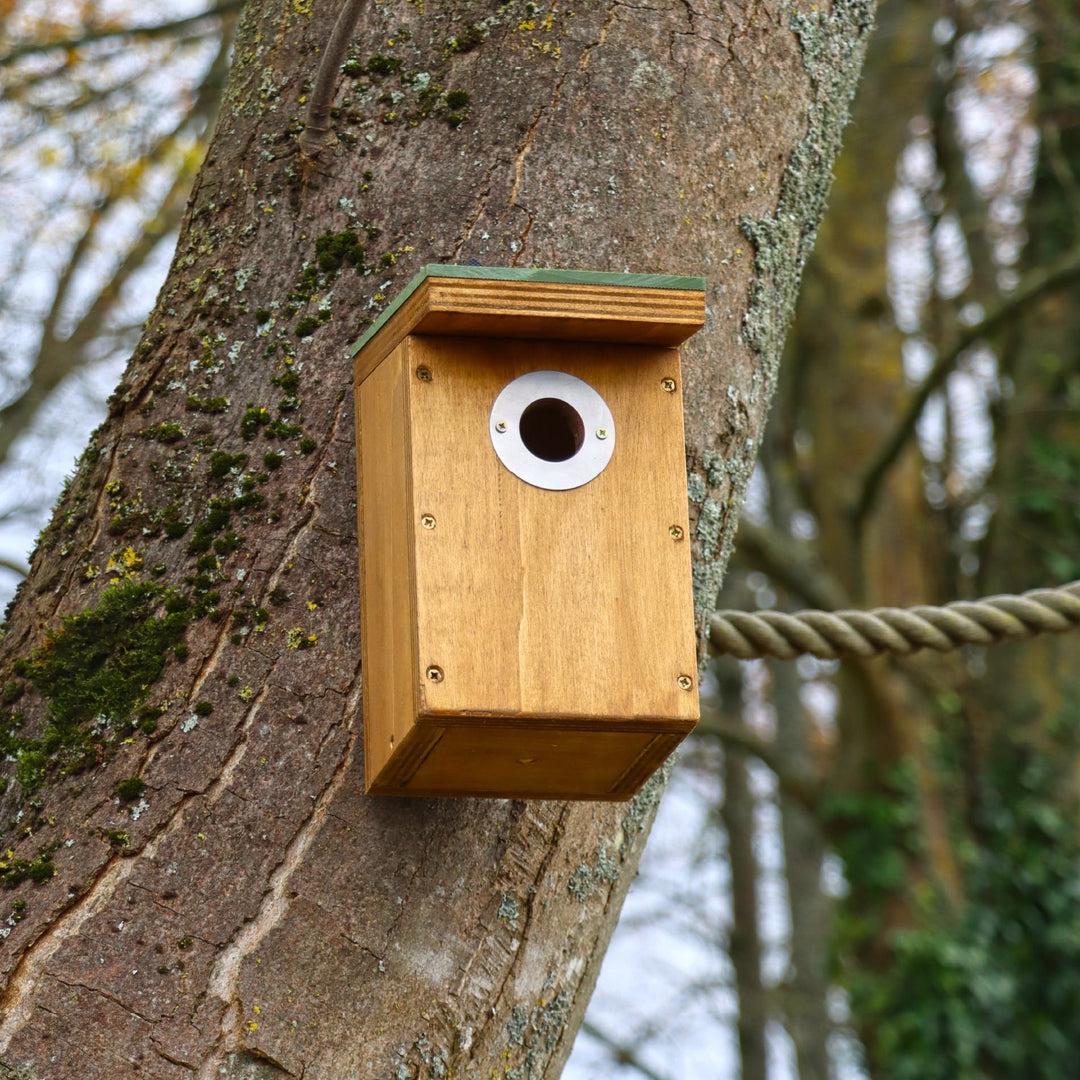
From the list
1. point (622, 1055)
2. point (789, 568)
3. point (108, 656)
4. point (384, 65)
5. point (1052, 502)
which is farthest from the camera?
point (622, 1055)

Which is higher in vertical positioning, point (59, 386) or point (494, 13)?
point (59, 386)

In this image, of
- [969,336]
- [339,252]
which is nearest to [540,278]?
[339,252]

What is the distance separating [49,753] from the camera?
1.59 metres

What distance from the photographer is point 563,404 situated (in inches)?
68.8

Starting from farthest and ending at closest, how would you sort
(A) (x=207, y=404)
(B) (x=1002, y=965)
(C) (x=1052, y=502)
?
(C) (x=1052, y=502)
(B) (x=1002, y=965)
(A) (x=207, y=404)

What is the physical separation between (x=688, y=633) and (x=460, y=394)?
15.1 inches

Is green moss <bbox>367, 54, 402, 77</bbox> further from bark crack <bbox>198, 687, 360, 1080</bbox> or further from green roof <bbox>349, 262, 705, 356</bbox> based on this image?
bark crack <bbox>198, 687, 360, 1080</bbox>

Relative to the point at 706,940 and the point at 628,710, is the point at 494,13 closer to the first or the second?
the point at 628,710

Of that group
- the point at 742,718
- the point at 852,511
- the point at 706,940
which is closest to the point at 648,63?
the point at 852,511

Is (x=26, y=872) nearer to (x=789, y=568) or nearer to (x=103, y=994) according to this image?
(x=103, y=994)

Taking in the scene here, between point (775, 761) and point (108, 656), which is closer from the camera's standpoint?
point (108, 656)

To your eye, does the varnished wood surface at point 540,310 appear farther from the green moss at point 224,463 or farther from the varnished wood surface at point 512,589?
the green moss at point 224,463

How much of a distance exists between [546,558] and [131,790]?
52 cm

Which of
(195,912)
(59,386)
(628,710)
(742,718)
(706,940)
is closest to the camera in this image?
(195,912)
